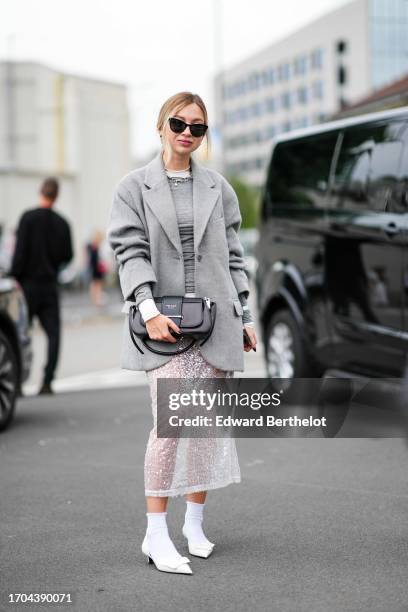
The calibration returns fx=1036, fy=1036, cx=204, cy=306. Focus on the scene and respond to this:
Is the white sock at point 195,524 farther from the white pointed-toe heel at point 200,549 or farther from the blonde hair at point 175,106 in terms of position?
the blonde hair at point 175,106

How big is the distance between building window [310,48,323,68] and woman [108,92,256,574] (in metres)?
96.4

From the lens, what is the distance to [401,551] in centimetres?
429

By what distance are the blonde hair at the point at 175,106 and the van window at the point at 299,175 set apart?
3.53 m

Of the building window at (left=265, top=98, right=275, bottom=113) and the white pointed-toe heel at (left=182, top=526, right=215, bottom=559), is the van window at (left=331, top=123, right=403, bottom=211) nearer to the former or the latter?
the white pointed-toe heel at (left=182, top=526, right=215, bottom=559)

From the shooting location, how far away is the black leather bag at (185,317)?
4.02m

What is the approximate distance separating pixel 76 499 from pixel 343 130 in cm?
359

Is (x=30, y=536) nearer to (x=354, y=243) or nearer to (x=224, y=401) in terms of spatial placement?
(x=224, y=401)

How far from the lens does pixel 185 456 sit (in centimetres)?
420

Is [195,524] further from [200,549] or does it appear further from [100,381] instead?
[100,381]

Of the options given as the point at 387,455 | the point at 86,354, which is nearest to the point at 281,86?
the point at 86,354

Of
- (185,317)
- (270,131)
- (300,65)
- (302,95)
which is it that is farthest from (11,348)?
(270,131)

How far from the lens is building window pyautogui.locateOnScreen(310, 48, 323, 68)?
9779 cm

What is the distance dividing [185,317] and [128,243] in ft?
1.25

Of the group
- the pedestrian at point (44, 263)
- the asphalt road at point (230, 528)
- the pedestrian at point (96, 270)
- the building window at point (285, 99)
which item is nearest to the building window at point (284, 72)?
the building window at point (285, 99)
